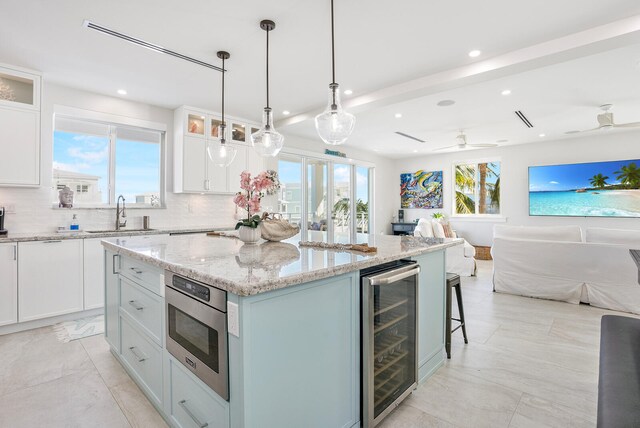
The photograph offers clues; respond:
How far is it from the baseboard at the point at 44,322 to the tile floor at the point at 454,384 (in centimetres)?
10

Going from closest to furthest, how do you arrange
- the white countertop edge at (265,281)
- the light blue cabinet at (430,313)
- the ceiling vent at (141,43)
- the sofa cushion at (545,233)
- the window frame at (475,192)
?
the white countertop edge at (265,281) < the light blue cabinet at (430,313) < the ceiling vent at (141,43) < the sofa cushion at (545,233) < the window frame at (475,192)

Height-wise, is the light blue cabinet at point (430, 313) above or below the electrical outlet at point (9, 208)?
below

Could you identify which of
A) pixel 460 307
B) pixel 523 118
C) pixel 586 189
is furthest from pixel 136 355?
pixel 586 189

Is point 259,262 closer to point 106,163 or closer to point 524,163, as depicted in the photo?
point 106,163

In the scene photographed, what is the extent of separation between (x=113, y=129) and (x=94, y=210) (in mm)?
1136

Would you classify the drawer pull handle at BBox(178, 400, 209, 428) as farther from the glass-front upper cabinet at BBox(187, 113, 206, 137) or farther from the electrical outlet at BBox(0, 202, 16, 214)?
the glass-front upper cabinet at BBox(187, 113, 206, 137)

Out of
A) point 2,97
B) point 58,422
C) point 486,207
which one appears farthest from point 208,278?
point 486,207

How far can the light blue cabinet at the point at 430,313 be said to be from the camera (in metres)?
2.14

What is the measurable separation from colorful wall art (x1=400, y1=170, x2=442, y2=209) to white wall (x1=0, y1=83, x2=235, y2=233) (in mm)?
5472

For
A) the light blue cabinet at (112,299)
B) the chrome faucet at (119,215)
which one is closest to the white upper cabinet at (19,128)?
the chrome faucet at (119,215)

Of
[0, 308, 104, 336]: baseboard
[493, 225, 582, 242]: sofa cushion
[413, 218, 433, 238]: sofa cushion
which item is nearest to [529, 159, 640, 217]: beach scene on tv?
[413, 218, 433, 238]: sofa cushion

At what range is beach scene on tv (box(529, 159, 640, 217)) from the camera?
20.4ft

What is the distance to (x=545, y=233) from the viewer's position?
4.29m

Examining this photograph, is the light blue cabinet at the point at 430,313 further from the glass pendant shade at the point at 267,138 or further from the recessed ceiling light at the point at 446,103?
the recessed ceiling light at the point at 446,103
